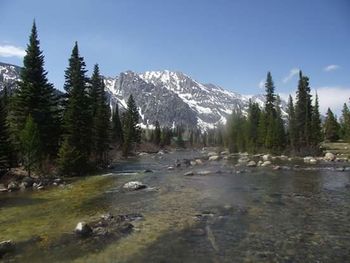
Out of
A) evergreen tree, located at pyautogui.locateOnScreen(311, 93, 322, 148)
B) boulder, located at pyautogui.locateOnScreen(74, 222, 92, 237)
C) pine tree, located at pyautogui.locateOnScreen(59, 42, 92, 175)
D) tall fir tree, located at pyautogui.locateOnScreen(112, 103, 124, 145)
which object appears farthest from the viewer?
tall fir tree, located at pyautogui.locateOnScreen(112, 103, 124, 145)

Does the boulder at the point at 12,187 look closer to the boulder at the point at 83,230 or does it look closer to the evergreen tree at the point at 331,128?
the boulder at the point at 83,230

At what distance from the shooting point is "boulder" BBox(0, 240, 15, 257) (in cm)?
1633

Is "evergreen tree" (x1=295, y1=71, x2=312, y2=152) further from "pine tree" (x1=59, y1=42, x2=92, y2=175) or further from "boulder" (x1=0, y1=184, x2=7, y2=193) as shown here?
"boulder" (x1=0, y1=184, x2=7, y2=193)

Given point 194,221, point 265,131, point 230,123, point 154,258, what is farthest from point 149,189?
point 230,123

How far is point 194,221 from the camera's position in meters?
21.7

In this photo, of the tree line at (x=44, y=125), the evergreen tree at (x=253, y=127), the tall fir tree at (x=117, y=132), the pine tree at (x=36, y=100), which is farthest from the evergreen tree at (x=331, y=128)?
the pine tree at (x=36, y=100)

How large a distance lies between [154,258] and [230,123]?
99.8 meters

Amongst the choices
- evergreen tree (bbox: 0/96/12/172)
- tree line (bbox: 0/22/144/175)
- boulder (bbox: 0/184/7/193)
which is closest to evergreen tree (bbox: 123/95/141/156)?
tree line (bbox: 0/22/144/175)

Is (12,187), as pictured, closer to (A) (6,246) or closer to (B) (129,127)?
(A) (6,246)

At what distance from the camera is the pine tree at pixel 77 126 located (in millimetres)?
45822

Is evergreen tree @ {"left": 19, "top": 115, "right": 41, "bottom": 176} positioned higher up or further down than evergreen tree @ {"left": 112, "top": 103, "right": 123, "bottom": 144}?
further down

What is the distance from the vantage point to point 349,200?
28.3 m

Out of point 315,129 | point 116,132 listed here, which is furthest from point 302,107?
point 116,132

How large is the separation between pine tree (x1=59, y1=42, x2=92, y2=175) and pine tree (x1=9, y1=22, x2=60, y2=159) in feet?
7.44
